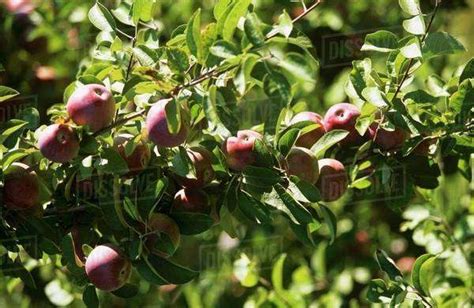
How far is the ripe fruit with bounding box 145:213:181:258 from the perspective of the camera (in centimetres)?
107

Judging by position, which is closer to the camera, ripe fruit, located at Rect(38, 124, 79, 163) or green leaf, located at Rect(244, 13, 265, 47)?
green leaf, located at Rect(244, 13, 265, 47)

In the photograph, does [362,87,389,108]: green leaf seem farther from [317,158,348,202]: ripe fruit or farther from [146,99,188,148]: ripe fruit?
[146,99,188,148]: ripe fruit

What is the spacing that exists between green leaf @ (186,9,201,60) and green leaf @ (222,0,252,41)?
30 mm

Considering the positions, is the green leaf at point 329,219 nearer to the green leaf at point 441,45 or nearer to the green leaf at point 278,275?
the green leaf at point 441,45

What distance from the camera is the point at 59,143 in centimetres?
105

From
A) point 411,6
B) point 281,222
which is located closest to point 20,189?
point 411,6

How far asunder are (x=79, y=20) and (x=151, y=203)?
3.49ft

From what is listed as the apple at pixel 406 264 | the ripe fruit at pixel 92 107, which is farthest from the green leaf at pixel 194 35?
the apple at pixel 406 264

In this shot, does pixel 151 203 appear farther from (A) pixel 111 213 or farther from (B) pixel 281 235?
(B) pixel 281 235

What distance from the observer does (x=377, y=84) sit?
1.14 meters

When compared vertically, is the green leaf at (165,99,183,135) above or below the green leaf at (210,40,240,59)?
below

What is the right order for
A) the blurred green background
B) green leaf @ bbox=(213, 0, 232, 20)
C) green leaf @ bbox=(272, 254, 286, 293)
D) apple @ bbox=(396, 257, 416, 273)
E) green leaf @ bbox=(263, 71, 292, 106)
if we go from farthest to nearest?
apple @ bbox=(396, 257, 416, 273), the blurred green background, green leaf @ bbox=(272, 254, 286, 293), green leaf @ bbox=(213, 0, 232, 20), green leaf @ bbox=(263, 71, 292, 106)

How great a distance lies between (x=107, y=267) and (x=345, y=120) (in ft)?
1.22

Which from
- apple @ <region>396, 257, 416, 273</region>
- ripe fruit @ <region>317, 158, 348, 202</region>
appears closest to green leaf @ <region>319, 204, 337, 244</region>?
ripe fruit @ <region>317, 158, 348, 202</region>
